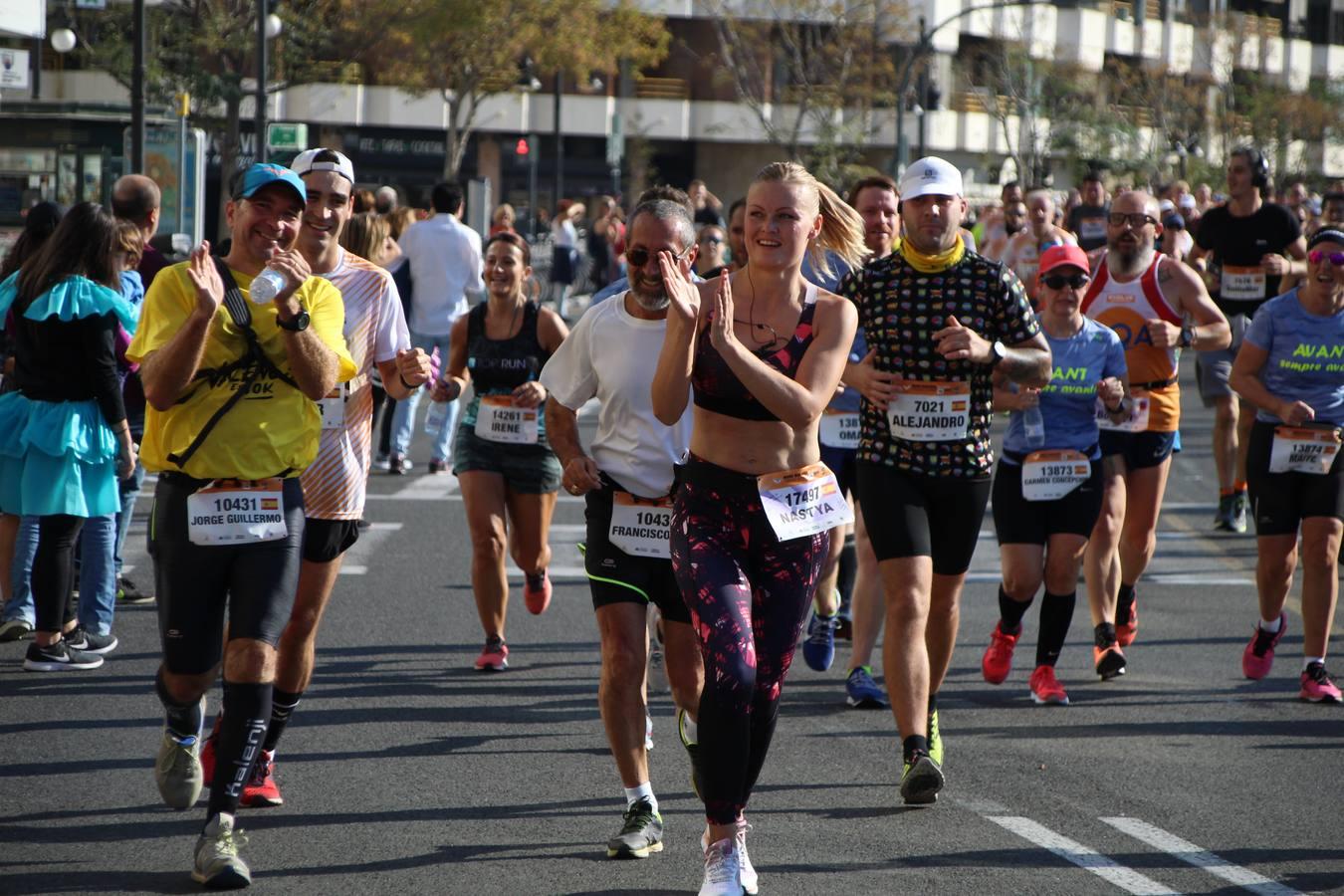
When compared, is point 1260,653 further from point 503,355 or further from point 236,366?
point 236,366

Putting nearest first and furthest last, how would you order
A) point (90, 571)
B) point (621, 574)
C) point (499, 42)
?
1. point (621, 574)
2. point (90, 571)
3. point (499, 42)

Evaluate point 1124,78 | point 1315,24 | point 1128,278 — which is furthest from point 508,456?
point 1315,24

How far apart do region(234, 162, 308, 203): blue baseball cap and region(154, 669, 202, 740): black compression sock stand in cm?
142

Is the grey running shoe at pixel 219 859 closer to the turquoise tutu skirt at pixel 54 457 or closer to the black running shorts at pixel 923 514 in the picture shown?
the black running shorts at pixel 923 514

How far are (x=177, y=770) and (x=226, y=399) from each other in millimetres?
1126

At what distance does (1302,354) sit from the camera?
8492mm

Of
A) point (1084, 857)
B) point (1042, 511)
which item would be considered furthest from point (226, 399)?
point (1042, 511)

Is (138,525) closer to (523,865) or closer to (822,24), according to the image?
(523,865)

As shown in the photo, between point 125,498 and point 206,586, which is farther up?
point 206,586

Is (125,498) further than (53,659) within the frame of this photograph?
Yes

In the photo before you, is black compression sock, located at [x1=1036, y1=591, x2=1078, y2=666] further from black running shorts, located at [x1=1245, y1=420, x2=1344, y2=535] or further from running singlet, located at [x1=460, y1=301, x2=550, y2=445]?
running singlet, located at [x1=460, y1=301, x2=550, y2=445]

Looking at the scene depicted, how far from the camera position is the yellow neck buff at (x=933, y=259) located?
6770 millimetres

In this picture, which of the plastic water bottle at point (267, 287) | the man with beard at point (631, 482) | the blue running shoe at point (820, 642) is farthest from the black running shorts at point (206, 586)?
the blue running shoe at point (820, 642)

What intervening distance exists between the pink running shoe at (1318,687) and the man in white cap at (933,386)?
7.98 ft
